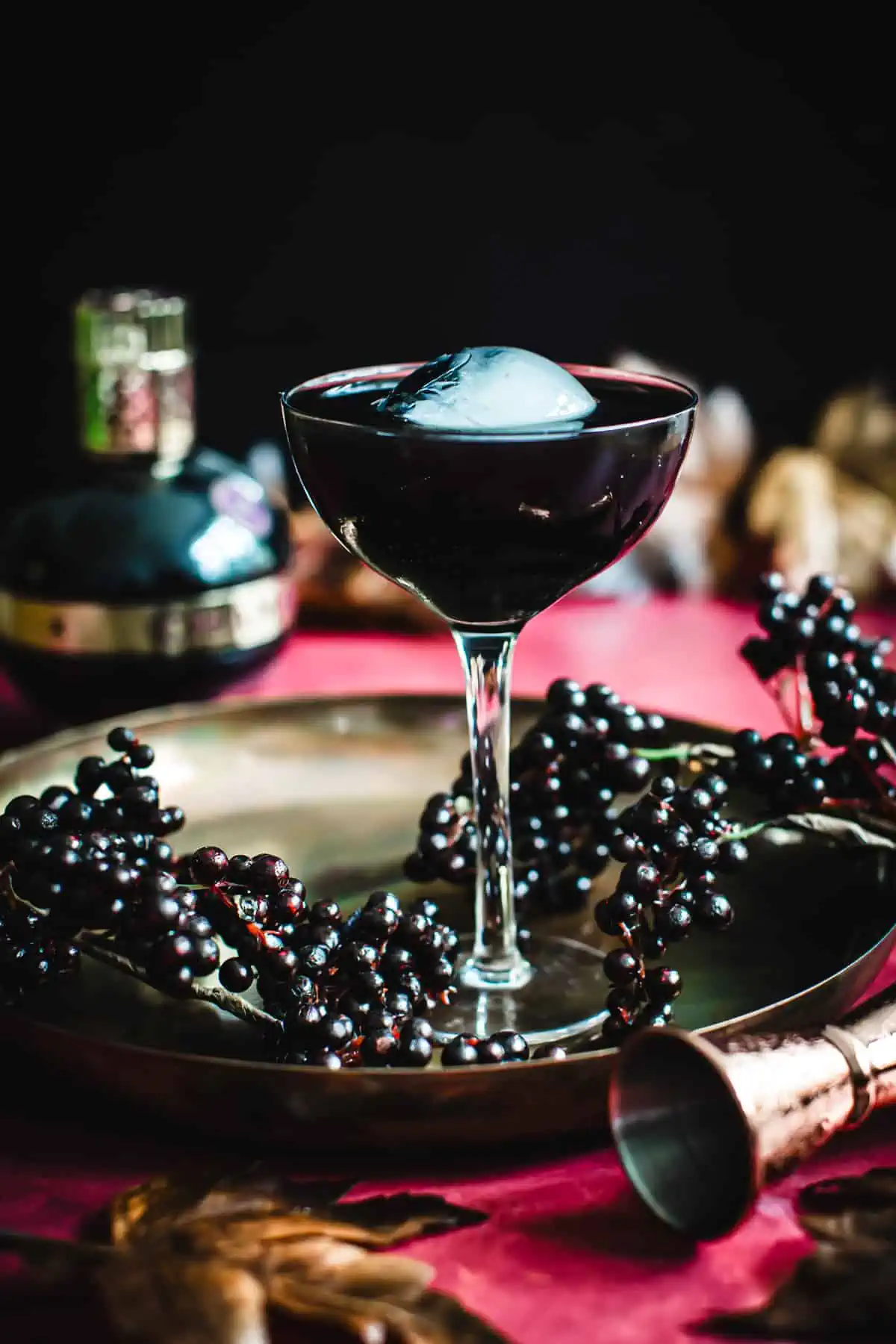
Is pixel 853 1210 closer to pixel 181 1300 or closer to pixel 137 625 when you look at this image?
pixel 181 1300

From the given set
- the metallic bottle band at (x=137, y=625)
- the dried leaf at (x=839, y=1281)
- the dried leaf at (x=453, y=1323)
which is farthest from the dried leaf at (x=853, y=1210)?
the metallic bottle band at (x=137, y=625)

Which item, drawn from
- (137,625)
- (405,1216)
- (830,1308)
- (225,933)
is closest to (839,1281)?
(830,1308)

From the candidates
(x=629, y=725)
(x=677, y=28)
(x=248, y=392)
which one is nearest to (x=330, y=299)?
(x=248, y=392)

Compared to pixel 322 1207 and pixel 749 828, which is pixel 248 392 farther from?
pixel 322 1207

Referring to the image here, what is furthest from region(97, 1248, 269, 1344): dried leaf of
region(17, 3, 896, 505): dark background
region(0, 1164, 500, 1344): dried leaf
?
region(17, 3, 896, 505): dark background

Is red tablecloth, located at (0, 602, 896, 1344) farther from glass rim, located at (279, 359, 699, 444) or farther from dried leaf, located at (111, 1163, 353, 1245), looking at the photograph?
glass rim, located at (279, 359, 699, 444)
